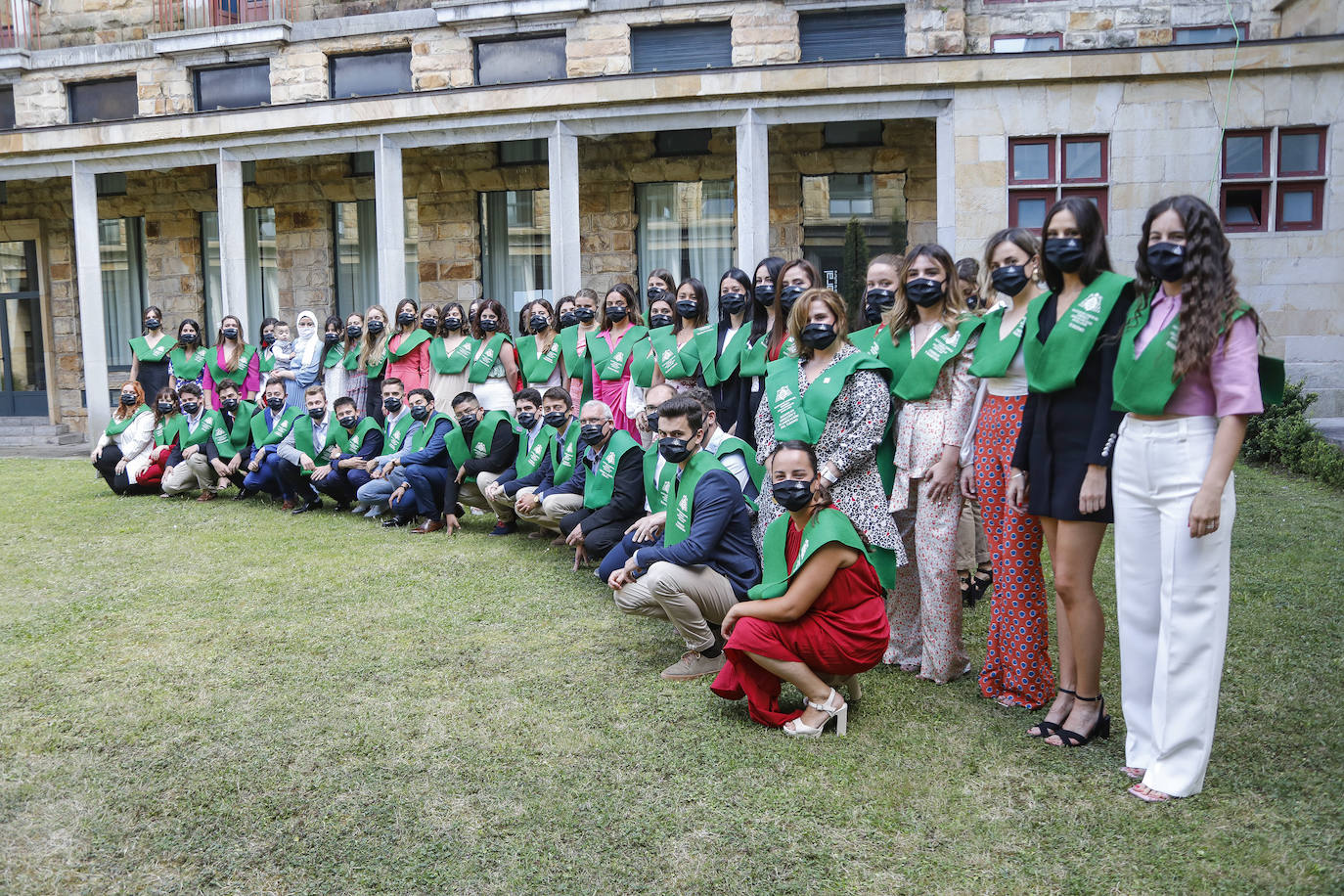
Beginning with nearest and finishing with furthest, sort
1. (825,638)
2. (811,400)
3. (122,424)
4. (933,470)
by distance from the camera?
(825,638) < (933,470) < (811,400) < (122,424)

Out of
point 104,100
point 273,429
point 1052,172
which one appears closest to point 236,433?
→ point 273,429

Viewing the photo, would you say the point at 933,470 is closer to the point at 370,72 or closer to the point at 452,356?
the point at 452,356

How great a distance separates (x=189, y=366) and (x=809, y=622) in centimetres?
957

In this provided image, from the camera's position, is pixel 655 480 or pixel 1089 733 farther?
Result: pixel 655 480

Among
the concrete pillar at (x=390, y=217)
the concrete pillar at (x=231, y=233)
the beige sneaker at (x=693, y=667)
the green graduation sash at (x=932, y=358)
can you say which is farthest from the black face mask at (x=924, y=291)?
the concrete pillar at (x=231, y=233)

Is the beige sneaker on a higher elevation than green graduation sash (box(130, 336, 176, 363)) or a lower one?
lower

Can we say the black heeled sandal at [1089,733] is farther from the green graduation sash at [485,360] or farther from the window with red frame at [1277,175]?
the window with red frame at [1277,175]

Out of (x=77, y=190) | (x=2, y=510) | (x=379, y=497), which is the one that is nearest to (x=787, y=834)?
(x=379, y=497)

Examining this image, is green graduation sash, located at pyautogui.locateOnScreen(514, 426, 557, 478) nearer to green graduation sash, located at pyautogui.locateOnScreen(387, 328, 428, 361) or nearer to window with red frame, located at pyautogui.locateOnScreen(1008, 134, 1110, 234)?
green graduation sash, located at pyautogui.locateOnScreen(387, 328, 428, 361)

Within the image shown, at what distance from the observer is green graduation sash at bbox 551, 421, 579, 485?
25.0ft

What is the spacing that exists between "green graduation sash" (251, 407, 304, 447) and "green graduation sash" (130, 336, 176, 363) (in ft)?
7.98

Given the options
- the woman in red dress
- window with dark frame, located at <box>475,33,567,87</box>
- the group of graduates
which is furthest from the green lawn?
window with dark frame, located at <box>475,33,567,87</box>

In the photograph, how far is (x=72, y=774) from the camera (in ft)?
12.7

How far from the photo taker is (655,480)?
237 inches
